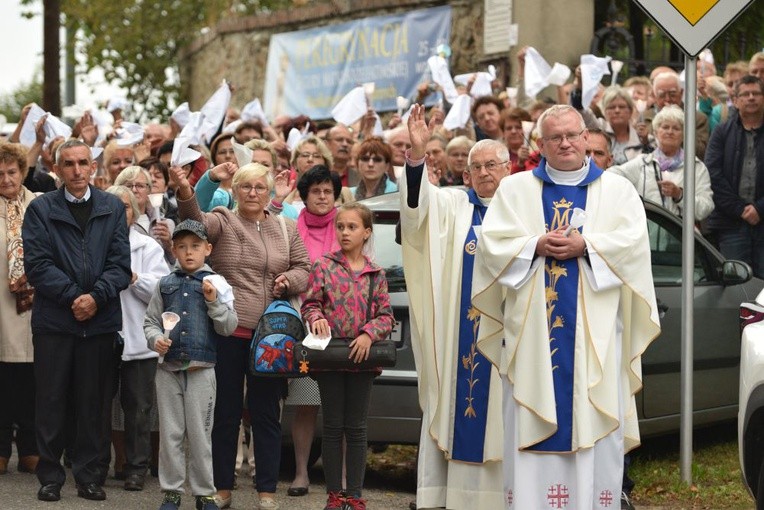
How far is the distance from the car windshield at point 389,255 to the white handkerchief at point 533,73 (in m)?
4.88

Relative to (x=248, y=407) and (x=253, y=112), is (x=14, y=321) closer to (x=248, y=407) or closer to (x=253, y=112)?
(x=248, y=407)

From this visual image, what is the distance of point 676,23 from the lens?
8.99 m

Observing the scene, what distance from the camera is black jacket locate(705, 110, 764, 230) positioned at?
36.8ft

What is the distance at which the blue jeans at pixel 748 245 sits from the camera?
11195 millimetres

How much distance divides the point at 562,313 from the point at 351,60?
539 inches

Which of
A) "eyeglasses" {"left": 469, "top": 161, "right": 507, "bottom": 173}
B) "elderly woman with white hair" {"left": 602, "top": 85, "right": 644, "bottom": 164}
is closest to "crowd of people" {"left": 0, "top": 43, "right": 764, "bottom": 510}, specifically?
"eyeglasses" {"left": 469, "top": 161, "right": 507, "bottom": 173}

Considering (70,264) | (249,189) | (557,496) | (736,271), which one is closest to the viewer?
(557,496)

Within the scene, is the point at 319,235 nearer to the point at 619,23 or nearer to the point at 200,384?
the point at 200,384

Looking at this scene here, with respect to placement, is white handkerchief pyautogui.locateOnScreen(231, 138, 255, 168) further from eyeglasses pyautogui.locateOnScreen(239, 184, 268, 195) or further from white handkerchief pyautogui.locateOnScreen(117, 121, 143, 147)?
white handkerchief pyautogui.locateOnScreen(117, 121, 143, 147)

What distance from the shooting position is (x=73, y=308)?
8.70 meters

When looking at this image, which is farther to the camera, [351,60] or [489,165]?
[351,60]

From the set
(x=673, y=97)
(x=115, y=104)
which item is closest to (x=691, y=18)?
(x=673, y=97)

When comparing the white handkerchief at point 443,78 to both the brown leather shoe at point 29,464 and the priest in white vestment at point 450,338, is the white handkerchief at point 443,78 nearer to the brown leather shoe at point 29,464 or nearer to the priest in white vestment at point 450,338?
the brown leather shoe at point 29,464

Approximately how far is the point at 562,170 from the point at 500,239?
45 cm
